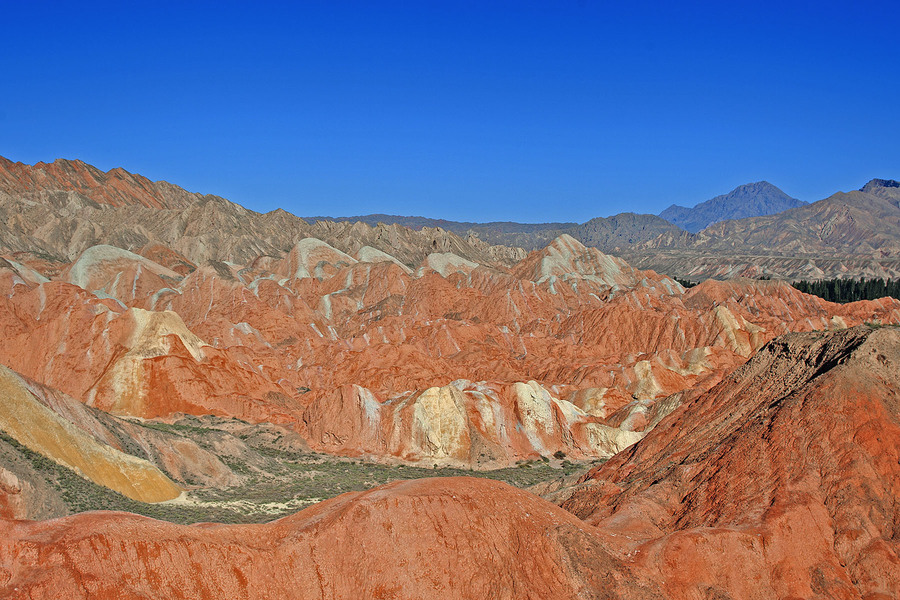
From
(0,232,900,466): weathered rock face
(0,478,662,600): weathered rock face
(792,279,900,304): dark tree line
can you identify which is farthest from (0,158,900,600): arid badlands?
(792,279,900,304): dark tree line

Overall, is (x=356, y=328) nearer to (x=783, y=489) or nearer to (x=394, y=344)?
(x=394, y=344)

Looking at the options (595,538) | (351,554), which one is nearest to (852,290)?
(595,538)

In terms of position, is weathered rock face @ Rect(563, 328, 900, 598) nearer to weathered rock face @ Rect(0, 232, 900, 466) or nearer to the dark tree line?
weathered rock face @ Rect(0, 232, 900, 466)

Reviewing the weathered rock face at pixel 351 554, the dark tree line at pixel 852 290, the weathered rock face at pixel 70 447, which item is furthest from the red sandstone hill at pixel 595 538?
the dark tree line at pixel 852 290

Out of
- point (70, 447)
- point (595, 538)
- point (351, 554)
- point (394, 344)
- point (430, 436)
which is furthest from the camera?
point (394, 344)

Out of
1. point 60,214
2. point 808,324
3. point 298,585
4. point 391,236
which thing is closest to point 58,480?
point 298,585

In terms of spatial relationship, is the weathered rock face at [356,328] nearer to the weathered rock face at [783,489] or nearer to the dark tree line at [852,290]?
the weathered rock face at [783,489]

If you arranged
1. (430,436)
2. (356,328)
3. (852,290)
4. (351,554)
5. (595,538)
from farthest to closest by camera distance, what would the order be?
(852,290) < (356,328) < (430,436) < (595,538) < (351,554)
